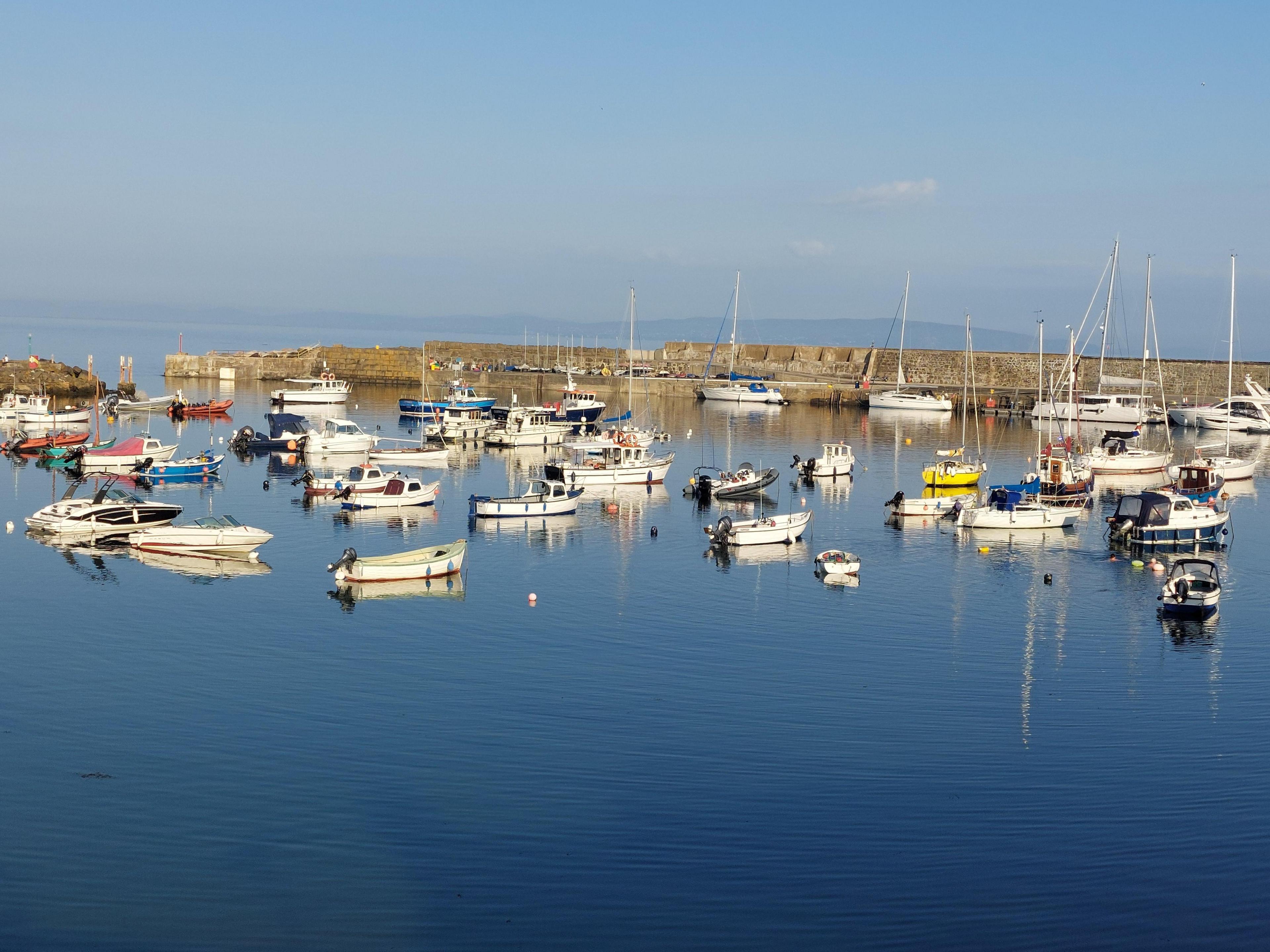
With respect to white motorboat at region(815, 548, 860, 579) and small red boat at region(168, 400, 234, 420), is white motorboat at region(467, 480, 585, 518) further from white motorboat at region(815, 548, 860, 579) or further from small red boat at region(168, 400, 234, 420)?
small red boat at region(168, 400, 234, 420)

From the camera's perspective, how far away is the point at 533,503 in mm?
41500

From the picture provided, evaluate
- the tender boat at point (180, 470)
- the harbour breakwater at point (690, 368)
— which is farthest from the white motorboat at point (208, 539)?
the harbour breakwater at point (690, 368)

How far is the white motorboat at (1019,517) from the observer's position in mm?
40844

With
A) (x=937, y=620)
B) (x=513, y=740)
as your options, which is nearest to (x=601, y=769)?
(x=513, y=740)

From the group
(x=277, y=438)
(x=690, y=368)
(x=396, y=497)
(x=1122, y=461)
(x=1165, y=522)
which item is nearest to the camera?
(x=1165, y=522)

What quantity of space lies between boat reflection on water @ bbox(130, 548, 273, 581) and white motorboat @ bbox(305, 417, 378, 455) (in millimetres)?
22768

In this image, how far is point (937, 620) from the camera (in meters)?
29.2

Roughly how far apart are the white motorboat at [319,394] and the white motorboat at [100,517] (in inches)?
1722

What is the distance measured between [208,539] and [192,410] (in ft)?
138

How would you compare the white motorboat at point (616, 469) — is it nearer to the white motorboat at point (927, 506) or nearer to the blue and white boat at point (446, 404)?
the white motorboat at point (927, 506)

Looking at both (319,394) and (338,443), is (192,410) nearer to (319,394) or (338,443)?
(319,394)

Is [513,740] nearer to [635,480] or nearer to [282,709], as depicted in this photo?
[282,709]

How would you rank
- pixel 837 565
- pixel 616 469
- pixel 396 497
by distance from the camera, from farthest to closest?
pixel 616 469 < pixel 396 497 < pixel 837 565

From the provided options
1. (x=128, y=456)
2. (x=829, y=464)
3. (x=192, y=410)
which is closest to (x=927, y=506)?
(x=829, y=464)
